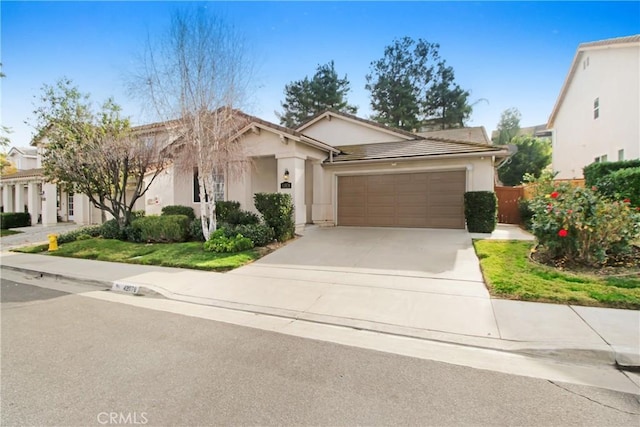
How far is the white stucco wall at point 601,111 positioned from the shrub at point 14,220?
34050 mm

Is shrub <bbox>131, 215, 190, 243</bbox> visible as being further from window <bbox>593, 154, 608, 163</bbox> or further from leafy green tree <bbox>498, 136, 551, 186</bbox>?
leafy green tree <bbox>498, 136, 551, 186</bbox>

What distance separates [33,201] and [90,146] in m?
14.9

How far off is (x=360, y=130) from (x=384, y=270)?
34.8 feet

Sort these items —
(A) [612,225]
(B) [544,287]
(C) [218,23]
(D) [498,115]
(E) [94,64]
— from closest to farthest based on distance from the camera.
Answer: (B) [544,287] → (A) [612,225] → (C) [218,23] → (E) [94,64] → (D) [498,115]

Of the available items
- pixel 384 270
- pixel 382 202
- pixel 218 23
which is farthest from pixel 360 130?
pixel 384 270

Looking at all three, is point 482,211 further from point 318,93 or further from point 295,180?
point 318,93

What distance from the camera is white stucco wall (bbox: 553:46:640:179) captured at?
13.5 m

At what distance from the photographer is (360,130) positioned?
16453 millimetres

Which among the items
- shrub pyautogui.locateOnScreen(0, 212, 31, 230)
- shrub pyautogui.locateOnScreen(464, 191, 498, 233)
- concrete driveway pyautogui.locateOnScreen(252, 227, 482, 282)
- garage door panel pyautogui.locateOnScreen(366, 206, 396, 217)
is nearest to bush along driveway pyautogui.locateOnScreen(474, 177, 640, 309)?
concrete driveway pyautogui.locateOnScreen(252, 227, 482, 282)

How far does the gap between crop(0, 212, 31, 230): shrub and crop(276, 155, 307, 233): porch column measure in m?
20.2

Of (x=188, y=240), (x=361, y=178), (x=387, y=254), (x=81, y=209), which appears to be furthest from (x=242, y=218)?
(x=81, y=209)

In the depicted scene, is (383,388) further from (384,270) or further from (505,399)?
(384,270)

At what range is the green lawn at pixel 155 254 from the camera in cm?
863

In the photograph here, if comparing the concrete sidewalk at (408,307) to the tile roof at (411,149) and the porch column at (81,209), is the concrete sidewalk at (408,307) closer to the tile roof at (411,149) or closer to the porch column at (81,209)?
the tile roof at (411,149)
